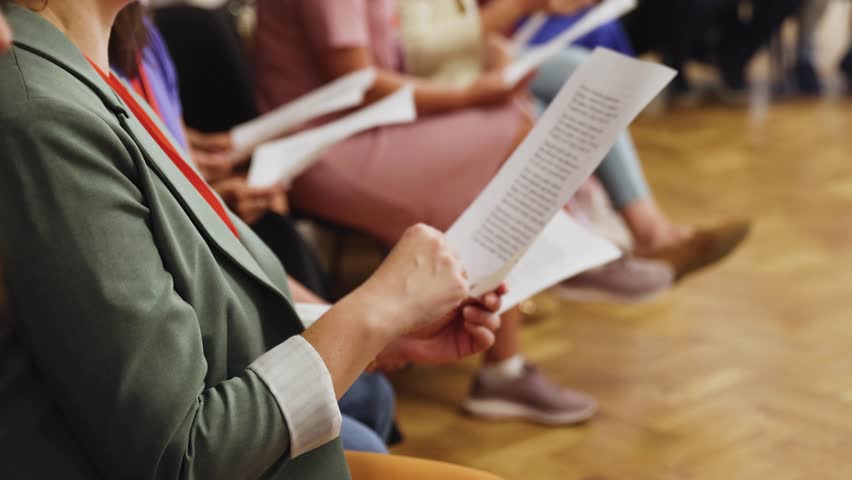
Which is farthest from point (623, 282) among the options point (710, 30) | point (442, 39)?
point (710, 30)

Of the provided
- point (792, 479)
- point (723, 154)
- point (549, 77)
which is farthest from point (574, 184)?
point (723, 154)

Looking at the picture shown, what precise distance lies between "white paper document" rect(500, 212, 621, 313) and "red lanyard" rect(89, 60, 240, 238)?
0.33 metres

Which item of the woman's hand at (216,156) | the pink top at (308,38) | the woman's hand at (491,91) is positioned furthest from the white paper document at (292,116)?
the woman's hand at (491,91)

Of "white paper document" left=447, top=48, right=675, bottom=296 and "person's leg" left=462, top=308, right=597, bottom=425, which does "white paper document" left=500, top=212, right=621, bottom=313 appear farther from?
"person's leg" left=462, top=308, right=597, bottom=425

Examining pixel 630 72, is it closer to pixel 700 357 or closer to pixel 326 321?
pixel 326 321

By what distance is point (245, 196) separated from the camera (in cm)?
175

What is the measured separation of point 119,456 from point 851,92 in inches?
168

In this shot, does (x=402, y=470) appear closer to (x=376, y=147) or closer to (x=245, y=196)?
(x=245, y=196)

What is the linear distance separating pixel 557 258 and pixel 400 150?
0.87 m

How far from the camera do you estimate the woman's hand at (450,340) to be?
1064 millimetres

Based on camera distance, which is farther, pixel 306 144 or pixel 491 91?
pixel 491 91

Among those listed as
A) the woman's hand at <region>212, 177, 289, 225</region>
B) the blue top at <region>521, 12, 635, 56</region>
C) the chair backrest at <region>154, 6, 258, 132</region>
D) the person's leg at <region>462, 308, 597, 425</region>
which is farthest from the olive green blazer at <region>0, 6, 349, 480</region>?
the blue top at <region>521, 12, 635, 56</region>

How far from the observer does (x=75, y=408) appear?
779 millimetres

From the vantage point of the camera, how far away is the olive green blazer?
29.1 inches
